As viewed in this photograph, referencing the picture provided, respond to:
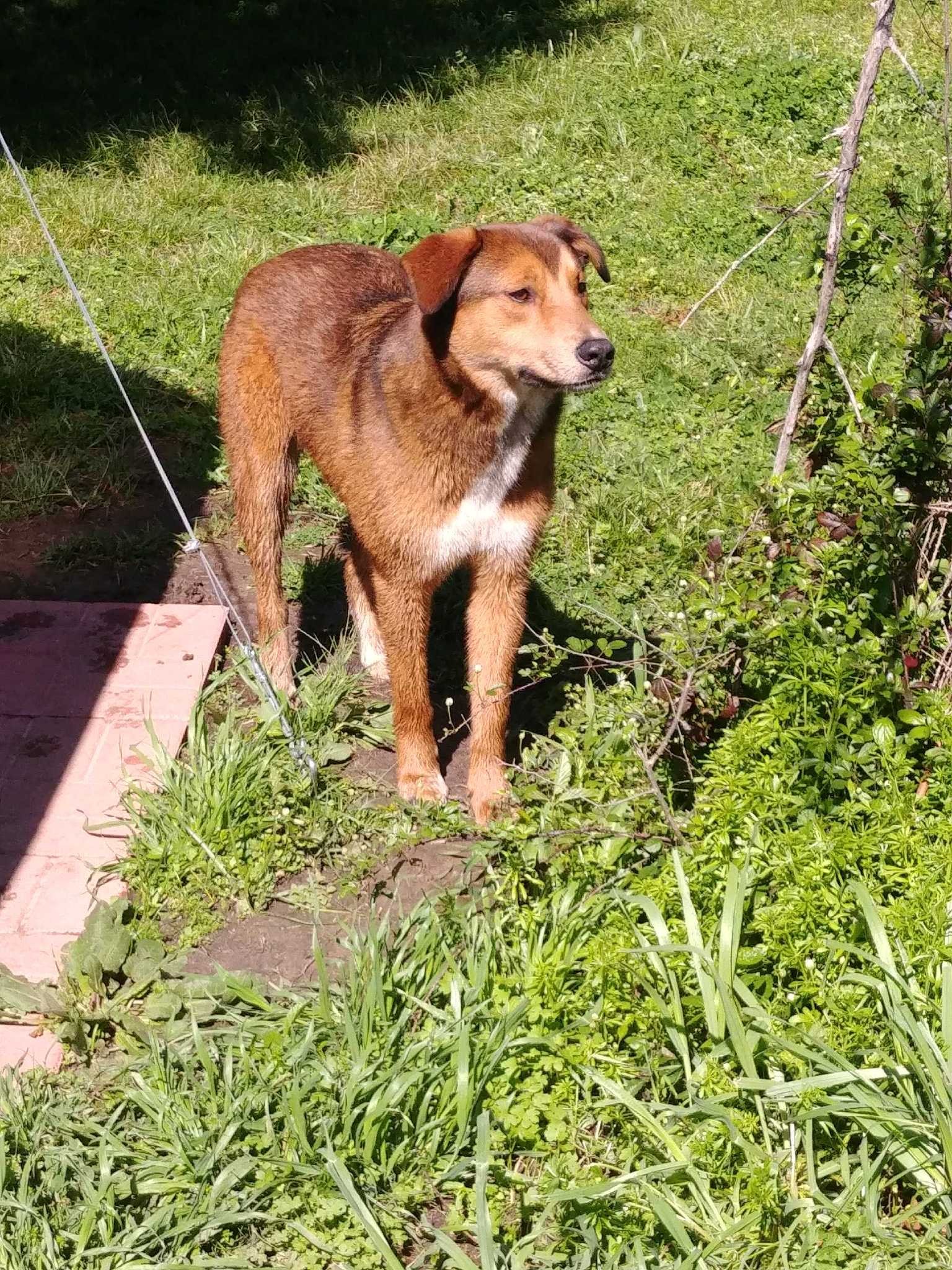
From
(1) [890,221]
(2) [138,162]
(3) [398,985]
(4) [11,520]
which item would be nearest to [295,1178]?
(3) [398,985]

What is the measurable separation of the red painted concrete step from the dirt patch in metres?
0.39

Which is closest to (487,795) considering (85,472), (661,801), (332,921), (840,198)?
(332,921)

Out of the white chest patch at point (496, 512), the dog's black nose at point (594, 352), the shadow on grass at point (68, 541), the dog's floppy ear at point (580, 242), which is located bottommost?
the shadow on grass at point (68, 541)

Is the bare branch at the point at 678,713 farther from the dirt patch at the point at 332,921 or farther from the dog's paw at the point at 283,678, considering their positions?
the dog's paw at the point at 283,678

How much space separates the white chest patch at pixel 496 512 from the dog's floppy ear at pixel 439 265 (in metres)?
0.36

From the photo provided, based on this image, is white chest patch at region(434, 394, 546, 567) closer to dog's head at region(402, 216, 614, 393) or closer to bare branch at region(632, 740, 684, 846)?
dog's head at region(402, 216, 614, 393)

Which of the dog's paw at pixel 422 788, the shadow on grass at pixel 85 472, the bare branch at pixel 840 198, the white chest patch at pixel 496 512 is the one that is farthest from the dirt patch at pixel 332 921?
the shadow on grass at pixel 85 472

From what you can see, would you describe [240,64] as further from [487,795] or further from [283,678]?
[487,795]

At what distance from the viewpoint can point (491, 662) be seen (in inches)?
166

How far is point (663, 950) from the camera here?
297 cm

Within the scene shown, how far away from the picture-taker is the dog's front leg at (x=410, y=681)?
4086 mm

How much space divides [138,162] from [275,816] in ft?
20.3

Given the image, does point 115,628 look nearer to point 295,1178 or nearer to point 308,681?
point 308,681

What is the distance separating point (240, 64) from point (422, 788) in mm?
7866
